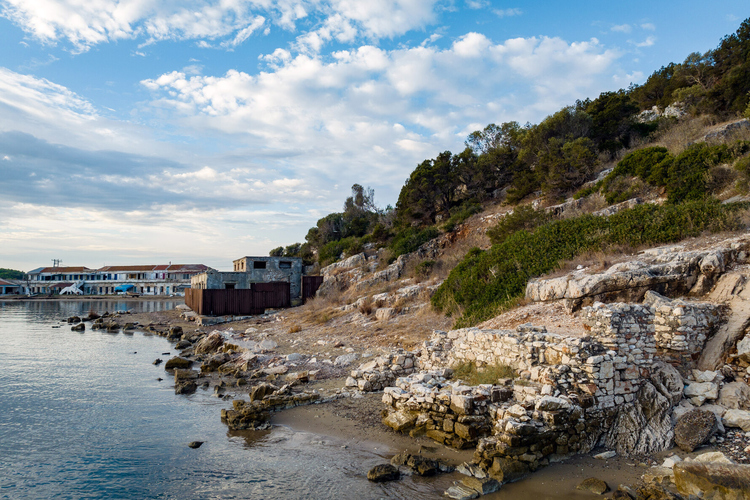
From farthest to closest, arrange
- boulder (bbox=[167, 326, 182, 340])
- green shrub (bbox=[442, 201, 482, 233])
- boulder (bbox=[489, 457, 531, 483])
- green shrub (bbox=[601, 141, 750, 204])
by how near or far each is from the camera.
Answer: green shrub (bbox=[442, 201, 482, 233])
boulder (bbox=[167, 326, 182, 340])
green shrub (bbox=[601, 141, 750, 204])
boulder (bbox=[489, 457, 531, 483])

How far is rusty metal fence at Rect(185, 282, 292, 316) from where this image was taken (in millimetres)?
31750

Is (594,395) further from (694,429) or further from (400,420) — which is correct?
(400,420)

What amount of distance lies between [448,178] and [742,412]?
2754cm

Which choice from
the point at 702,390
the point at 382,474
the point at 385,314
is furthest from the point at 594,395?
the point at 385,314

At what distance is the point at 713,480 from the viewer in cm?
505

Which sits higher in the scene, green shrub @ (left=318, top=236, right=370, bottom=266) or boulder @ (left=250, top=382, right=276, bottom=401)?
green shrub @ (left=318, top=236, right=370, bottom=266)

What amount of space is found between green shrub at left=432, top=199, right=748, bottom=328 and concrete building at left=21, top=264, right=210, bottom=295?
247 feet

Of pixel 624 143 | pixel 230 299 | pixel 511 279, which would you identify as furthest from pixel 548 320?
pixel 230 299

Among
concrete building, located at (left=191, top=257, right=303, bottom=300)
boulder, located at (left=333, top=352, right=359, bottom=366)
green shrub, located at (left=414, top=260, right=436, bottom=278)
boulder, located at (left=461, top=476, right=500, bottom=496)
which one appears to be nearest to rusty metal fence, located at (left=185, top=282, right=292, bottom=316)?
concrete building, located at (left=191, top=257, right=303, bottom=300)

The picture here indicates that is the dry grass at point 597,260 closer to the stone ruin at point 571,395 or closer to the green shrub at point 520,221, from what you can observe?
the stone ruin at point 571,395

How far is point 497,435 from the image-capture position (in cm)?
671

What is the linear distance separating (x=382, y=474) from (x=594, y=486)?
9.85 feet

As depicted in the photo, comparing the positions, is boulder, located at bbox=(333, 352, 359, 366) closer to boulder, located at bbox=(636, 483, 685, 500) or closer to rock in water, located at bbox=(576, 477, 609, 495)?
rock in water, located at bbox=(576, 477, 609, 495)

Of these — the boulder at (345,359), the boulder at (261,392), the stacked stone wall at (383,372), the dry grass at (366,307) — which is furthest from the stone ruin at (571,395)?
the dry grass at (366,307)
